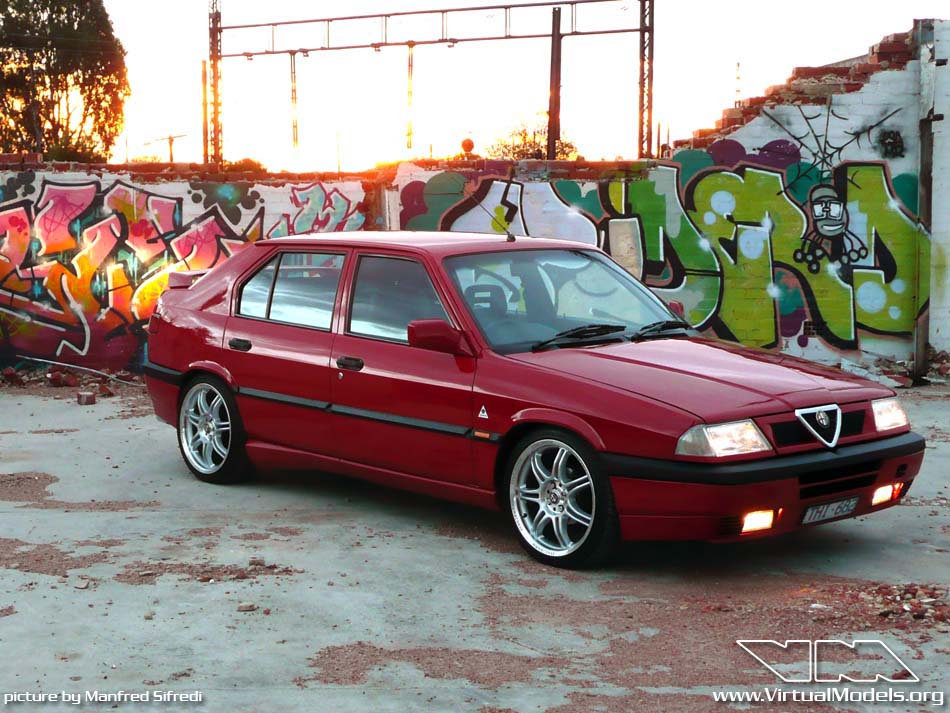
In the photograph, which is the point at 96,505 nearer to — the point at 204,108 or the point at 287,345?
the point at 287,345

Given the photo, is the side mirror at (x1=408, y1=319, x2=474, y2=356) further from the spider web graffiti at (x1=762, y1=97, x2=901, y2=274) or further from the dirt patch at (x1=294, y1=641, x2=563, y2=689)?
the spider web graffiti at (x1=762, y1=97, x2=901, y2=274)

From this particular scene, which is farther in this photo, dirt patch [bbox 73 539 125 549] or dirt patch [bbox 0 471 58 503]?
dirt patch [bbox 0 471 58 503]

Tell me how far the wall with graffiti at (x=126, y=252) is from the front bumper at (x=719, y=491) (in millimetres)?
8783

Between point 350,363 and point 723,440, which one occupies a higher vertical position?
point 350,363

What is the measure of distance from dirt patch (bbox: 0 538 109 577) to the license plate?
3282 mm

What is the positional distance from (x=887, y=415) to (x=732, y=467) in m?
1.14

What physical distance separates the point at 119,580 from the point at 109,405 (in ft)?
21.1

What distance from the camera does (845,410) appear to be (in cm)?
579

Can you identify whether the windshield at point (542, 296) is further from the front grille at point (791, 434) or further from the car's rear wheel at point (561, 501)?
the front grille at point (791, 434)

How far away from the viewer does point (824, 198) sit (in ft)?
45.2

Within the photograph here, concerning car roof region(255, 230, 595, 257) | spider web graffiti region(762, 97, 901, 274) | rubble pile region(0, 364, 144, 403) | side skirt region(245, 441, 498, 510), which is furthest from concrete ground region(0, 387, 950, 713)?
spider web graffiti region(762, 97, 901, 274)

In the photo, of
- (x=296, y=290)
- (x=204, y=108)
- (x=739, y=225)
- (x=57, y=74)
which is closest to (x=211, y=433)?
(x=296, y=290)

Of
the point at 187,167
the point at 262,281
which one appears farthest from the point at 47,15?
the point at 262,281

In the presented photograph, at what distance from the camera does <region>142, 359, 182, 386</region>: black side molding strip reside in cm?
798
